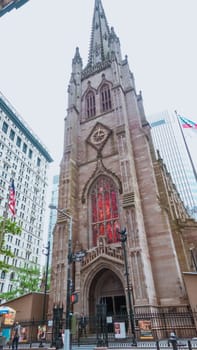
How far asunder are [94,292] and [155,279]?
6.12 meters

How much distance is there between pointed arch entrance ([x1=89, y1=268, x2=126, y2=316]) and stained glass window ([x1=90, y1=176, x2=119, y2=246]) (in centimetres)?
323

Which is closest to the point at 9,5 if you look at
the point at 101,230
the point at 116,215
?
the point at 116,215

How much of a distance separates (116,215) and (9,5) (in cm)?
1877

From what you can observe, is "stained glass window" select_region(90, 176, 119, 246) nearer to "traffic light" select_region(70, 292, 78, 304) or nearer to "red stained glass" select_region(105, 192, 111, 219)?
"red stained glass" select_region(105, 192, 111, 219)

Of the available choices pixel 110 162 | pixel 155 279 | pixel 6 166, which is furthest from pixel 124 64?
pixel 6 166

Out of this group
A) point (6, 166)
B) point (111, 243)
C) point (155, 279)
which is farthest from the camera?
point (6, 166)

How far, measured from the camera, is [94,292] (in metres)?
20.9

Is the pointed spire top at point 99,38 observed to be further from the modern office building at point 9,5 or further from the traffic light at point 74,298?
the traffic light at point 74,298

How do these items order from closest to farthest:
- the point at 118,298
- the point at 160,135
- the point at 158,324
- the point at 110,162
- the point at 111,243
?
the point at 158,324 → the point at 118,298 → the point at 111,243 → the point at 110,162 → the point at 160,135

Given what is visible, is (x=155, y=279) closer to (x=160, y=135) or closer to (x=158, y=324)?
(x=158, y=324)

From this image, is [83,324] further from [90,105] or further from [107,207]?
[90,105]

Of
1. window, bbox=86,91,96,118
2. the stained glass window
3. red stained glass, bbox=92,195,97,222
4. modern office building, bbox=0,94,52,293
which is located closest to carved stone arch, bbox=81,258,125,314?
the stained glass window

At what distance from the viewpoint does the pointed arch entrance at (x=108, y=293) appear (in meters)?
19.9

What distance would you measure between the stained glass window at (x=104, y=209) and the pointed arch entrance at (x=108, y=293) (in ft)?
10.6
